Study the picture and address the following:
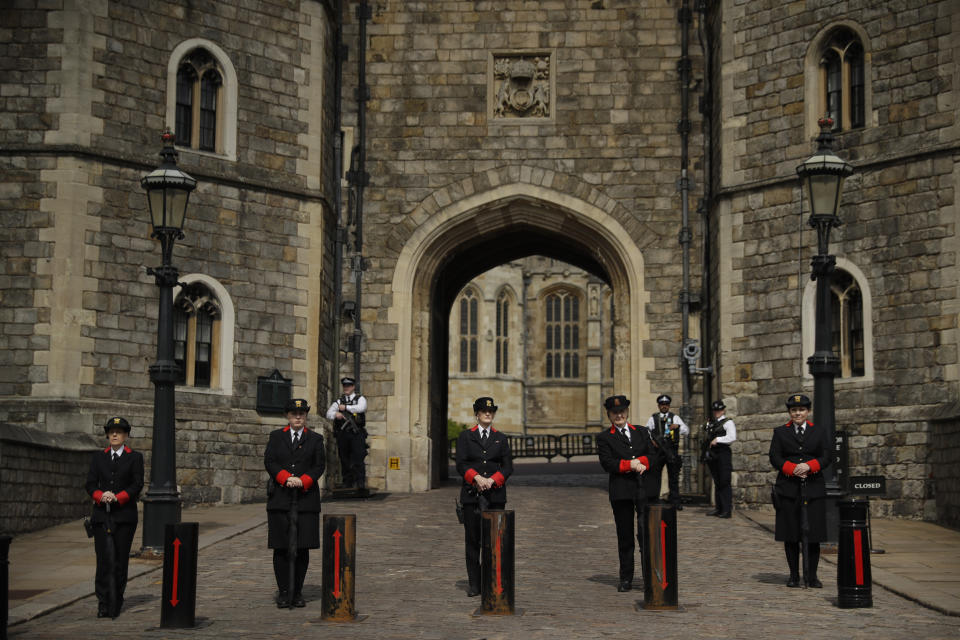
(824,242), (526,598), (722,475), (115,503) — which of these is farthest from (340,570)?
(722,475)

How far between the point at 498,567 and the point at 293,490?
67.3 inches

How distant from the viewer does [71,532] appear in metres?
15.1

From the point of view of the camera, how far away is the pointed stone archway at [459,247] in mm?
21344

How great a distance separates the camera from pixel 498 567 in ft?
32.2

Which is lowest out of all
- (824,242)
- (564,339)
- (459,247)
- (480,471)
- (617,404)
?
(480,471)

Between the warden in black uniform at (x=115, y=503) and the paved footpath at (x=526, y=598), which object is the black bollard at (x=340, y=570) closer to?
the paved footpath at (x=526, y=598)

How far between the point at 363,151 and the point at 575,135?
10.9 feet

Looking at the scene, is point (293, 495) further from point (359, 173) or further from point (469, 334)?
point (469, 334)

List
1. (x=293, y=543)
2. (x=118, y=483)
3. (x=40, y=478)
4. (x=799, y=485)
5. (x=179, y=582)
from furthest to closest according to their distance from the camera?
1. (x=40, y=478)
2. (x=799, y=485)
3. (x=118, y=483)
4. (x=293, y=543)
5. (x=179, y=582)

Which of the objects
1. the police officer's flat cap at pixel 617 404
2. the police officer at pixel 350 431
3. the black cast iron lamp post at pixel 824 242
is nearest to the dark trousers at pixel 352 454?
the police officer at pixel 350 431

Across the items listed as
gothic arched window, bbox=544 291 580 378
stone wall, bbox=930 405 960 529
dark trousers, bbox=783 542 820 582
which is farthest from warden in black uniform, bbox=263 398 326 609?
gothic arched window, bbox=544 291 580 378

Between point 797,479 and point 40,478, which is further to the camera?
point 40,478

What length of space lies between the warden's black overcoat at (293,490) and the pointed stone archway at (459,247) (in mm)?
10628

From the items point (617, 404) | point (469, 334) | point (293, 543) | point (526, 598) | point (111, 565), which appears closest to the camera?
point (111, 565)
